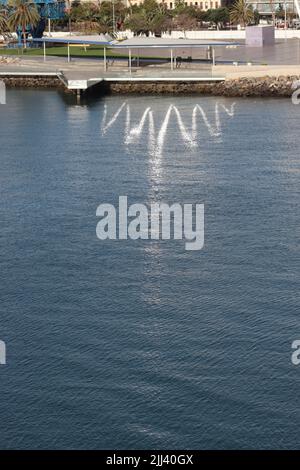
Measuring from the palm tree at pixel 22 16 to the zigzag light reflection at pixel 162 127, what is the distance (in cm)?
2544


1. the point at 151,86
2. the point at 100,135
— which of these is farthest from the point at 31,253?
the point at 151,86

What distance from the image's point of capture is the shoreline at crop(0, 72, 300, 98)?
69562 millimetres

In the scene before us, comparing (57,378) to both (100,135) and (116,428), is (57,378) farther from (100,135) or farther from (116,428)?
(100,135)

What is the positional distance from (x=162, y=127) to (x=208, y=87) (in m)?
14.2

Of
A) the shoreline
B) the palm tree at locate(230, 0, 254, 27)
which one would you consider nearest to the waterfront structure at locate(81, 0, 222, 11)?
the palm tree at locate(230, 0, 254, 27)

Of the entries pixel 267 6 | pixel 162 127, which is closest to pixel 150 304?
pixel 162 127

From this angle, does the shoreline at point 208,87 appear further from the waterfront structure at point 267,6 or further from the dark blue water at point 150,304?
the waterfront structure at point 267,6

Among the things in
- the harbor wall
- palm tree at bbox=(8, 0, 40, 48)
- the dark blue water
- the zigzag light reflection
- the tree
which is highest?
the tree

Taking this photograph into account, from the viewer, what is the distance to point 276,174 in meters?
45.8

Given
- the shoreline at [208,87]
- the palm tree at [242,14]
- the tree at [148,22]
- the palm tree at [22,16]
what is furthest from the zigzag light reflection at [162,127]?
the palm tree at [242,14]

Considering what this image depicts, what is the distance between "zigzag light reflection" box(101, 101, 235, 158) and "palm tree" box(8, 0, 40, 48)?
2544 centimetres

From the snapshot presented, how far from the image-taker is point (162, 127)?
58.4 metres

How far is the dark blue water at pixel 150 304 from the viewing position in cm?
2516

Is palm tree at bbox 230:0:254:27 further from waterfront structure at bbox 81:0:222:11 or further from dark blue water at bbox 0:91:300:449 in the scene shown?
dark blue water at bbox 0:91:300:449
